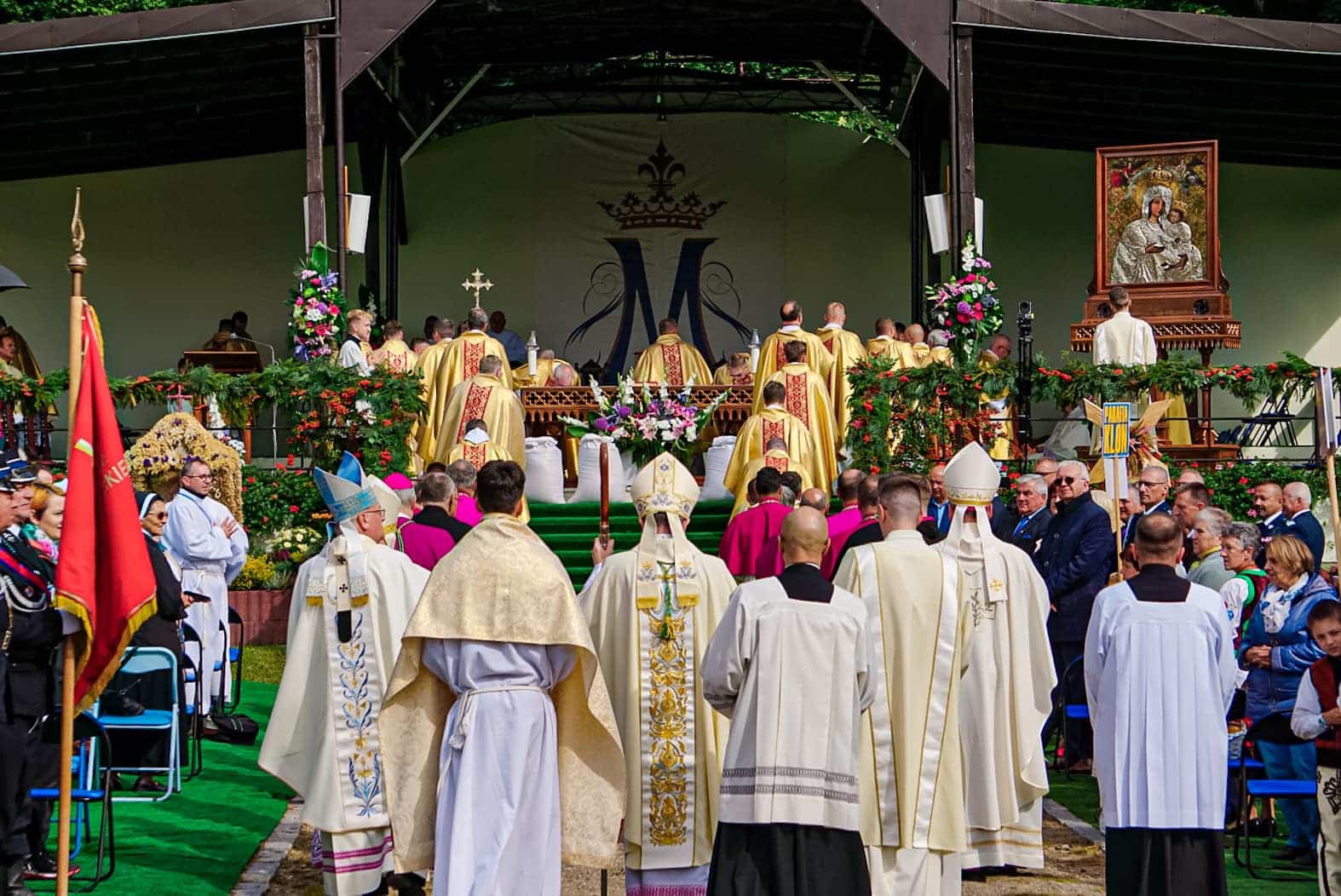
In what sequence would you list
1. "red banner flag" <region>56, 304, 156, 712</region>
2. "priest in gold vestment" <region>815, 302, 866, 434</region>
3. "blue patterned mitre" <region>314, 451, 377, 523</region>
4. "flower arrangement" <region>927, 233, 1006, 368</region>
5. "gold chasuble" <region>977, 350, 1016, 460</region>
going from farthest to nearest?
"priest in gold vestment" <region>815, 302, 866, 434</region> → "flower arrangement" <region>927, 233, 1006, 368</region> → "gold chasuble" <region>977, 350, 1016, 460</region> → "blue patterned mitre" <region>314, 451, 377, 523</region> → "red banner flag" <region>56, 304, 156, 712</region>

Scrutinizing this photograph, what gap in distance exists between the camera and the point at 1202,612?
7.15 metres

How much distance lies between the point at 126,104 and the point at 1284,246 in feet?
48.5

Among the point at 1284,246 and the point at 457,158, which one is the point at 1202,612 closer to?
the point at 1284,246

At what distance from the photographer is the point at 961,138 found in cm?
1842

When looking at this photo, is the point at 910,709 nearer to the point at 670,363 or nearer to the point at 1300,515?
the point at 1300,515

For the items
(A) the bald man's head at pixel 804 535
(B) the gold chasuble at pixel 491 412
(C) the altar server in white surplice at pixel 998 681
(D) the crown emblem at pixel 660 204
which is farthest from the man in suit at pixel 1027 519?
(D) the crown emblem at pixel 660 204

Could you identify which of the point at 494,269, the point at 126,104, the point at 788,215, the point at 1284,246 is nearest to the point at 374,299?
the point at 494,269

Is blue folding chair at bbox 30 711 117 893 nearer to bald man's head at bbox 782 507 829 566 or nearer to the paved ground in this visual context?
the paved ground

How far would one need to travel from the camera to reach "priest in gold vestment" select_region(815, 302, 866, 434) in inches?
719

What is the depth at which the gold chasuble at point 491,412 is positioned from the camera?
1692 centimetres

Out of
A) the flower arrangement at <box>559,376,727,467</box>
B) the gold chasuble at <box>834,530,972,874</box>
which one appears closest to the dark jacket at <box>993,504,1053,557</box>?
the gold chasuble at <box>834,530,972,874</box>

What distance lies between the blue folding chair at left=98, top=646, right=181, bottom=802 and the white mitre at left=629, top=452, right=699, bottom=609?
2891 millimetres

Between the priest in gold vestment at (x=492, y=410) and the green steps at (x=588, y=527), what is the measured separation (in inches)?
26.1

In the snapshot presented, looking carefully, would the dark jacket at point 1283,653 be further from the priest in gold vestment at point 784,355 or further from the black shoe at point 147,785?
the priest in gold vestment at point 784,355
